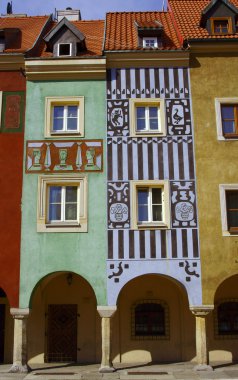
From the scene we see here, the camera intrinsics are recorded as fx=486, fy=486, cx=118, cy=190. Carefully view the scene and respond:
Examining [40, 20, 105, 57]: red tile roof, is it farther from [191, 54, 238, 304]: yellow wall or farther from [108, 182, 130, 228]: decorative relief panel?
[108, 182, 130, 228]: decorative relief panel

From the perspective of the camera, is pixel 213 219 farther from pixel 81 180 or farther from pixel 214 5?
pixel 214 5

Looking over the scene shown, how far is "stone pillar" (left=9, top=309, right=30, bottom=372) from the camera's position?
1548 centimetres

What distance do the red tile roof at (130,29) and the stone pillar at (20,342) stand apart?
1013 cm

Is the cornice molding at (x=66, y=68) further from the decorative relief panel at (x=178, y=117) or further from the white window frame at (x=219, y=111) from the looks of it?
the white window frame at (x=219, y=111)

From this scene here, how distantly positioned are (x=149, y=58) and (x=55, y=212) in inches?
263

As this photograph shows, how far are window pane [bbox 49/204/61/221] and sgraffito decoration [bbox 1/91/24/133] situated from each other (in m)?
3.09

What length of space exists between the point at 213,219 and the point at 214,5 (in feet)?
28.9

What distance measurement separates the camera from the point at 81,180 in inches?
669

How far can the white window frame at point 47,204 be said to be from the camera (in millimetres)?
16516

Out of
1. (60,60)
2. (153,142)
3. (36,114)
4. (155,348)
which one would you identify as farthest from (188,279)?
(60,60)

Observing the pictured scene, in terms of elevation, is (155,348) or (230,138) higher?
(230,138)

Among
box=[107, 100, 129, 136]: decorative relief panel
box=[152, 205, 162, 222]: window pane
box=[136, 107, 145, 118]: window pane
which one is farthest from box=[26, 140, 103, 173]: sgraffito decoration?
box=[152, 205, 162, 222]: window pane

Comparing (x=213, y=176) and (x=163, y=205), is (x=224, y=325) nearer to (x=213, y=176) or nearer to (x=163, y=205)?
(x=163, y=205)

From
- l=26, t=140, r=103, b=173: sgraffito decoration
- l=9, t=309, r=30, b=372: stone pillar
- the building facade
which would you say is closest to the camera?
l=9, t=309, r=30, b=372: stone pillar
